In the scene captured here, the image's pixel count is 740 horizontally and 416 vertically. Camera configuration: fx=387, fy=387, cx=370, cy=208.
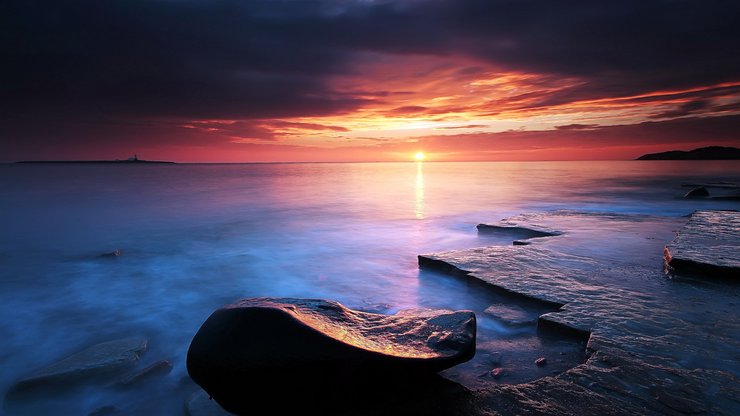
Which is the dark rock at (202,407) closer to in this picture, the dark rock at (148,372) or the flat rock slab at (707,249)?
the dark rock at (148,372)

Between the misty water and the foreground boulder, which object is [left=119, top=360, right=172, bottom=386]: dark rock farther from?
the foreground boulder

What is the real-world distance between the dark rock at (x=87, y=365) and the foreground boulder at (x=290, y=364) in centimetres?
176

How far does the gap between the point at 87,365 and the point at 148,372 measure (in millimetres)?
593

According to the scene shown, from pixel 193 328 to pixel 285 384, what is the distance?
2930 mm

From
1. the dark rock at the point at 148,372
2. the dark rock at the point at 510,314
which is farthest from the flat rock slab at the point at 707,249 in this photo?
the dark rock at the point at 148,372

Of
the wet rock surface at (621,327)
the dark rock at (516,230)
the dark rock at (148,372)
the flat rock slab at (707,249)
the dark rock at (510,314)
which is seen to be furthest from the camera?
the dark rock at (516,230)

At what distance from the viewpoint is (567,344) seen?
11.0ft

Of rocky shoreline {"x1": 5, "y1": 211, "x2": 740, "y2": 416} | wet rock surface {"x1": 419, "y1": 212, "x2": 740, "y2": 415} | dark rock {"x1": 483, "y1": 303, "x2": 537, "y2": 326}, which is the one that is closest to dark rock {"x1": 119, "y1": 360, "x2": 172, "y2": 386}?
rocky shoreline {"x1": 5, "y1": 211, "x2": 740, "y2": 416}

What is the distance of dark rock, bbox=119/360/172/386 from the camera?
342cm

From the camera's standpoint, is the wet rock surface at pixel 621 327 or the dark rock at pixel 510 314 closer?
the wet rock surface at pixel 621 327

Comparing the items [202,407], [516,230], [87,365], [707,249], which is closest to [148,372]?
[87,365]

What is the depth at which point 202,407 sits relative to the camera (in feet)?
9.39

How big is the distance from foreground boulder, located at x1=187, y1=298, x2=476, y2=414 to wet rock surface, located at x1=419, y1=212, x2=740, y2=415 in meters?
0.62

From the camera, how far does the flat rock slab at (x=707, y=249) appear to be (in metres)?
4.70
